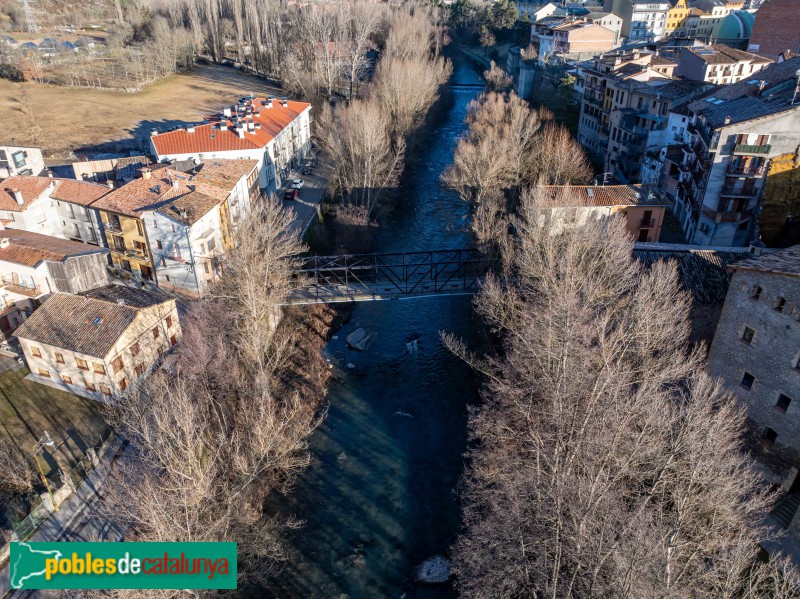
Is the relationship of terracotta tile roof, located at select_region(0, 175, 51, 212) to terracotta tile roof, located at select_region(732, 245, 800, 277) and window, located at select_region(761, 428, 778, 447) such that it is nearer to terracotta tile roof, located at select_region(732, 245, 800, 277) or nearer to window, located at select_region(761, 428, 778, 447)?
terracotta tile roof, located at select_region(732, 245, 800, 277)

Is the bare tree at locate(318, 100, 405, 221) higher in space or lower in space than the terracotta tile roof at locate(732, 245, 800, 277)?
lower

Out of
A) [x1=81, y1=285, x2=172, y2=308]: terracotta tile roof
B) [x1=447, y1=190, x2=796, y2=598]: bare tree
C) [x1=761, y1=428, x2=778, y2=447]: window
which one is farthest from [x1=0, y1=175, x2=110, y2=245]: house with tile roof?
[x1=761, y1=428, x2=778, y2=447]: window

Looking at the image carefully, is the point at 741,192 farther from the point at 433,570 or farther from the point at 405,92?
the point at 405,92

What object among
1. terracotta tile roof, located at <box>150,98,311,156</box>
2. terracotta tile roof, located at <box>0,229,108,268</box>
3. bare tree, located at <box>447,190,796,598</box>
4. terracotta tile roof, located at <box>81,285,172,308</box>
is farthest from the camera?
terracotta tile roof, located at <box>150,98,311,156</box>

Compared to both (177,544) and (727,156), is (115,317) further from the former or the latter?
(727,156)

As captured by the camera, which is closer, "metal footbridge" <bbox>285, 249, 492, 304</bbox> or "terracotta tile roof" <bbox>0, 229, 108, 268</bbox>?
"terracotta tile roof" <bbox>0, 229, 108, 268</bbox>

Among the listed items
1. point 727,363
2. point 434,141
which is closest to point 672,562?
point 727,363
